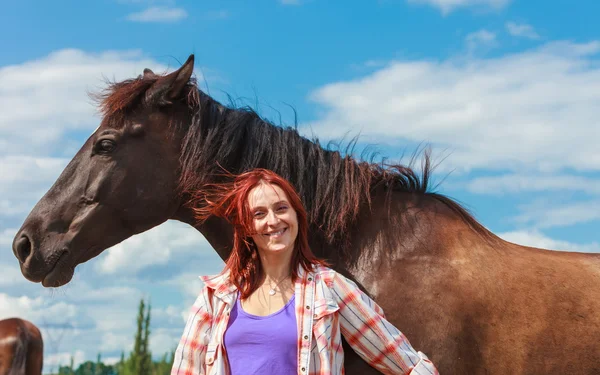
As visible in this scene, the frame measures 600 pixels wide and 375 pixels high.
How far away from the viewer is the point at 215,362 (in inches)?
134

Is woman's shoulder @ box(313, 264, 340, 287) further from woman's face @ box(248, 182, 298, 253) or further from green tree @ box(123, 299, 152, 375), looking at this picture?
green tree @ box(123, 299, 152, 375)

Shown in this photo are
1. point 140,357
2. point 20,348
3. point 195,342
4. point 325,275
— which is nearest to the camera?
point 195,342

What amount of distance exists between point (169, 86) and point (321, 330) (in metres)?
2.36

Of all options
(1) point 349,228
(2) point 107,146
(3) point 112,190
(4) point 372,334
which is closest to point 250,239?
(4) point 372,334

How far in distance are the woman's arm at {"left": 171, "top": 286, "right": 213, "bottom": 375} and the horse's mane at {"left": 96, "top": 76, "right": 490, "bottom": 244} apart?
4.26ft

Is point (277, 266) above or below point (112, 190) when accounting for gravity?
below

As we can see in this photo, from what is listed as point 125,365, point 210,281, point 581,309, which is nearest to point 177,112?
point 210,281

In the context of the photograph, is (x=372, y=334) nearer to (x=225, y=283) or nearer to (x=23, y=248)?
(x=225, y=283)

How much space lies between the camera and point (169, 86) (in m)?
4.92

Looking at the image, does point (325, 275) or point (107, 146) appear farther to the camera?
point (107, 146)

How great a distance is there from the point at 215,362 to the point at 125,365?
65033mm

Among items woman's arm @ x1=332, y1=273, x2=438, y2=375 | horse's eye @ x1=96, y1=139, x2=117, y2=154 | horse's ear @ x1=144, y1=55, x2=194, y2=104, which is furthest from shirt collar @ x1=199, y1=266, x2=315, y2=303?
horse's ear @ x1=144, y1=55, x2=194, y2=104

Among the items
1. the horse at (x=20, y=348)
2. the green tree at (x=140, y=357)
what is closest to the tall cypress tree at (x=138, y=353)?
the green tree at (x=140, y=357)

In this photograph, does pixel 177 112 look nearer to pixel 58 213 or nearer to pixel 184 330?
pixel 58 213
